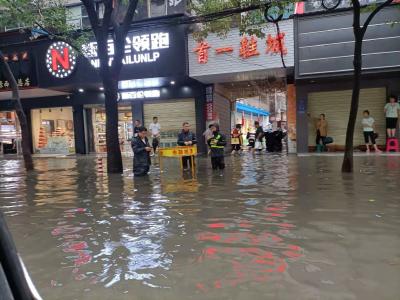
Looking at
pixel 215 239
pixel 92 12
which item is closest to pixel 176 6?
pixel 92 12

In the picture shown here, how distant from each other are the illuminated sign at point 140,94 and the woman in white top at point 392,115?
10.3 meters

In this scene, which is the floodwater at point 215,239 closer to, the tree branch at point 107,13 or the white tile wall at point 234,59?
the tree branch at point 107,13

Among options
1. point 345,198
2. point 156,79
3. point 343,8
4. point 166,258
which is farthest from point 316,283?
point 156,79

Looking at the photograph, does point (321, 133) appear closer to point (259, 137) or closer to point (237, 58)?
point (259, 137)

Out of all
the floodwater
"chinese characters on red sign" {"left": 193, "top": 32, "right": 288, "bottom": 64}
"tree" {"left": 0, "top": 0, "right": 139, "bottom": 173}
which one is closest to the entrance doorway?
"chinese characters on red sign" {"left": 193, "top": 32, "right": 288, "bottom": 64}

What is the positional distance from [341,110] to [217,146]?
320 inches

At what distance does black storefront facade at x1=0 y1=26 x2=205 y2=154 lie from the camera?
17.5m

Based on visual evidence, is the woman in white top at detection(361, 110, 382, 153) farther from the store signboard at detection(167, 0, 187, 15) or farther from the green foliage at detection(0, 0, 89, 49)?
the green foliage at detection(0, 0, 89, 49)

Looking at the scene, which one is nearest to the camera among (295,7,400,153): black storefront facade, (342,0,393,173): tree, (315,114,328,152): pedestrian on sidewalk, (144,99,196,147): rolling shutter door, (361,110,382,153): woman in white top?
(342,0,393,173): tree

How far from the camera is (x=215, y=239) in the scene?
4.85m

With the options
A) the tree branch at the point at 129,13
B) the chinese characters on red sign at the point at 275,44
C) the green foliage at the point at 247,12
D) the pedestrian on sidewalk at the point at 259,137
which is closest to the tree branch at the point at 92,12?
the tree branch at the point at 129,13

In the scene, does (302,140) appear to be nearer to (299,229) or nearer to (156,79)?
(156,79)

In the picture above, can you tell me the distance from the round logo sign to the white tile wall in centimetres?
566

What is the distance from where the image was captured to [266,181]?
938cm
